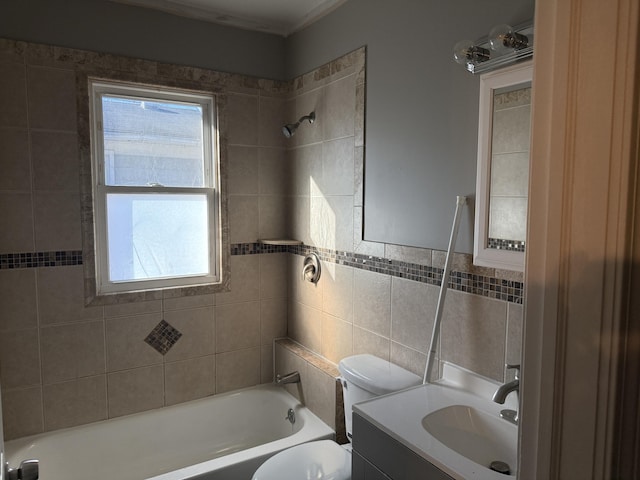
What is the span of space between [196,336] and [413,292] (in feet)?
4.82

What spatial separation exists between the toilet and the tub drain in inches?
19.7

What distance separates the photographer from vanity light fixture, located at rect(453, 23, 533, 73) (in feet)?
4.58

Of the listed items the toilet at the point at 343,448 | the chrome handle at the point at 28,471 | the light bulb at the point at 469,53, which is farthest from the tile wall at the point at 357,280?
the chrome handle at the point at 28,471

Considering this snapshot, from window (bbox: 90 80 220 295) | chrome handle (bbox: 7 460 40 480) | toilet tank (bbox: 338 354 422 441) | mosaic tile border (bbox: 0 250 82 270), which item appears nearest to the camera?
chrome handle (bbox: 7 460 40 480)

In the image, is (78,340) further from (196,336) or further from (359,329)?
(359,329)

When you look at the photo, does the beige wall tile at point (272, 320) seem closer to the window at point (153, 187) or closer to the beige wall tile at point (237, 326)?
the beige wall tile at point (237, 326)

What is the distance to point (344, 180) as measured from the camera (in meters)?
2.41

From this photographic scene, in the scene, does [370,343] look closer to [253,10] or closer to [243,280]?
[243,280]

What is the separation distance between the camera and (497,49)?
1.46 meters

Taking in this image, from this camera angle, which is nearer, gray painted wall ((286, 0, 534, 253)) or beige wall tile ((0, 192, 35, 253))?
gray painted wall ((286, 0, 534, 253))

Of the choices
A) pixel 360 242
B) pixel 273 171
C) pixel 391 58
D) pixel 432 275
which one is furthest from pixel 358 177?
pixel 273 171

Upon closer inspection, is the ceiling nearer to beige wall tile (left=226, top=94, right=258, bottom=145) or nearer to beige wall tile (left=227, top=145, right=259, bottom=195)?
beige wall tile (left=226, top=94, right=258, bottom=145)

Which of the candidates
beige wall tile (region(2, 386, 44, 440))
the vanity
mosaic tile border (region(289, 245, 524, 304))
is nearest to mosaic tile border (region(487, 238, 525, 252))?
mosaic tile border (region(289, 245, 524, 304))

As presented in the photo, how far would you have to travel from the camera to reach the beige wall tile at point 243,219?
2814 millimetres
